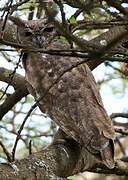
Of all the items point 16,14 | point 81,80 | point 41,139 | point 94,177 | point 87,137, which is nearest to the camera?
point 87,137

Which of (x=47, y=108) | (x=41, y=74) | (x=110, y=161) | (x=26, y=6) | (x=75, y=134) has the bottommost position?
(x=110, y=161)

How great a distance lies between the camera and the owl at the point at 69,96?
3.22 m

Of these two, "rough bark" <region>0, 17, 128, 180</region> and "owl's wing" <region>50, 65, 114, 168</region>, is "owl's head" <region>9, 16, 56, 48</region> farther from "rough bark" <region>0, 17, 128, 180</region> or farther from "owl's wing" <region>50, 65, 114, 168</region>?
"owl's wing" <region>50, 65, 114, 168</region>

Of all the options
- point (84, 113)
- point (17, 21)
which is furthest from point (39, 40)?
point (84, 113)

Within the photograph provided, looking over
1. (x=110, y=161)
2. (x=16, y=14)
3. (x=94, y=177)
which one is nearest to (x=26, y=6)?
(x=16, y=14)

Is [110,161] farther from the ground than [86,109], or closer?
closer

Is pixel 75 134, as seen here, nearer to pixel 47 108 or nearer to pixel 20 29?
pixel 47 108

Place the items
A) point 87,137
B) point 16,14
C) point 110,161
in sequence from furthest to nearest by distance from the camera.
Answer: point 16,14 → point 87,137 → point 110,161

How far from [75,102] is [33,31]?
2.86 feet

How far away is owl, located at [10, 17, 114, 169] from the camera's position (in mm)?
3223

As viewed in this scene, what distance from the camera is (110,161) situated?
3.07 meters

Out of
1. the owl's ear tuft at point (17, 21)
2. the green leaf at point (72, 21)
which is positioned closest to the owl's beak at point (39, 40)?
the owl's ear tuft at point (17, 21)

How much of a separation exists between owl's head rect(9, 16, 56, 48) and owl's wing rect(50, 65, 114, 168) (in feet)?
1.34

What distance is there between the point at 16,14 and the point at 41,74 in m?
0.62
